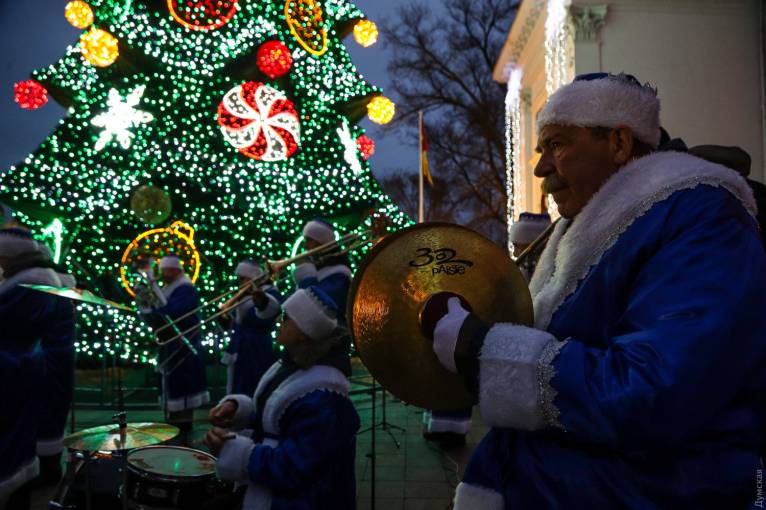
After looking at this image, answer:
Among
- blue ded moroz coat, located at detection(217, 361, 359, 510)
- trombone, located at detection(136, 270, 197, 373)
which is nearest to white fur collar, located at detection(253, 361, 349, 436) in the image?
blue ded moroz coat, located at detection(217, 361, 359, 510)

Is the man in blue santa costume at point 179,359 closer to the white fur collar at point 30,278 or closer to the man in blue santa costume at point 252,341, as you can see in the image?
the man in blue santa costume at point 252,341

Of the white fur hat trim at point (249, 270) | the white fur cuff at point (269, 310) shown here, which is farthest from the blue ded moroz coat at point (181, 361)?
the white fur cuff at point (269, 310)

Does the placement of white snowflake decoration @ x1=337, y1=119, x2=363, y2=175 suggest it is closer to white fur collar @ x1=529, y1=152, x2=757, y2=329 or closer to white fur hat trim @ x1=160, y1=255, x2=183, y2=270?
white fur hat trim @ x1=160, y1=255, x2=183, y2=270

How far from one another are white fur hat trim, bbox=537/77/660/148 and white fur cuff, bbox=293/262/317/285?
615cm

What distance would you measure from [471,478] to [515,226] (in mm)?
5718

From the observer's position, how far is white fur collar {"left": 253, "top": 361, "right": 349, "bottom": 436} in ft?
10.8

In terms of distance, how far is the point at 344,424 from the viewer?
3328 millimetres

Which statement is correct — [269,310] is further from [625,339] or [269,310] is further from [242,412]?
[625,339]

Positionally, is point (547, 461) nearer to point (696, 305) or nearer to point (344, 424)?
point (696, 305)

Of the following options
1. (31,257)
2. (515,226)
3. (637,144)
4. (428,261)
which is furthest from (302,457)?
(515,226)

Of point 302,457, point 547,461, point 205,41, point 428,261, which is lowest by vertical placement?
point 302,457

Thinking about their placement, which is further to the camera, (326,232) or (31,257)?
(326,232)

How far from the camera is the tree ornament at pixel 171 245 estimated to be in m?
11.4

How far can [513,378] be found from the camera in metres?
1.51
